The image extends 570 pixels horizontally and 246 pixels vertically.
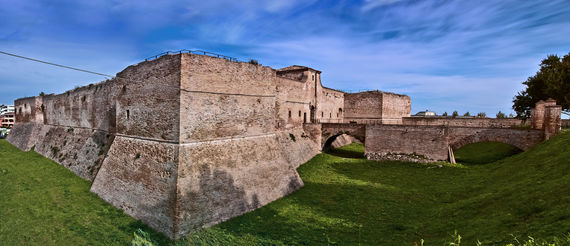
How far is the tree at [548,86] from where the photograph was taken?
21.6m

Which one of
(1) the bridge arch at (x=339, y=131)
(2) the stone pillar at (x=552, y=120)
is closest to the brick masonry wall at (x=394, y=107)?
(1) the bridge arch at (x=339, y=131)

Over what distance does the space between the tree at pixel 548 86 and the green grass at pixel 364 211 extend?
9731mm

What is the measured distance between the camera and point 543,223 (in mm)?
6672

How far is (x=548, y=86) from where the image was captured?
2197 cm

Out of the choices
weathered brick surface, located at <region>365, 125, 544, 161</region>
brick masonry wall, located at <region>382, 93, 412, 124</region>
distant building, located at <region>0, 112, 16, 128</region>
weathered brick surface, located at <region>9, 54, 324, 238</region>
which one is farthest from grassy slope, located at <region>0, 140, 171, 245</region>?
distant building, located at <region>0, 112, 16, 128</region>

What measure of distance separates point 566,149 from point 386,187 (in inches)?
343

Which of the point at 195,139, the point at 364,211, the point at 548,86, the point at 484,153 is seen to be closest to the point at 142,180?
the point at 195,139

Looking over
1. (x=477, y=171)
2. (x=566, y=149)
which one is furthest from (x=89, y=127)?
(x=566, y=149)

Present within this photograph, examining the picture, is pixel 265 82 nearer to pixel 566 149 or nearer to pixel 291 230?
pixel 291 230

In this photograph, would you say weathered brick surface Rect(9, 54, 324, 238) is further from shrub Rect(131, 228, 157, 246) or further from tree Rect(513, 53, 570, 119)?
tree Rect(513, 53, 570, 119)

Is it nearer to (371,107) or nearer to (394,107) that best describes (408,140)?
(371,107)

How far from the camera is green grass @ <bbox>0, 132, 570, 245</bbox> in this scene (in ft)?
27.0

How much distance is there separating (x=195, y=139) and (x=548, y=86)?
28906 mm

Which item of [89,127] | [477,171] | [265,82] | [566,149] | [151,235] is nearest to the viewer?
[151,235]
